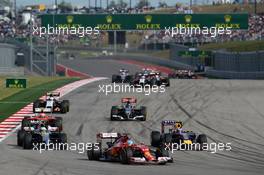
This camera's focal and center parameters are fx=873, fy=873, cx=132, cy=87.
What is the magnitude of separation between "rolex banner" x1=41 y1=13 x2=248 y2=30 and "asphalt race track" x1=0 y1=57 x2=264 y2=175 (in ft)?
94.3

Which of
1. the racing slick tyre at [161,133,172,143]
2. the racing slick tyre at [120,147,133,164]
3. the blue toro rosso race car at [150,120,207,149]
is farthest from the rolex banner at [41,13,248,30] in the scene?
the racing slick tyre at [120,147,133,164]

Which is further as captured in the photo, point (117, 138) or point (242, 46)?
point (242, 46)

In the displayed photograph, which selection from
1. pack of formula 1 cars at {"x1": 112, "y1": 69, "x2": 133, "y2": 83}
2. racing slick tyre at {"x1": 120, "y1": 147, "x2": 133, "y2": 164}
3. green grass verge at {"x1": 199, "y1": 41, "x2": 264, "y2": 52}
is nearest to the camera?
racing slick tyre at {"x1": 120, "y1": 147, "x2": 133, "y2": 164}

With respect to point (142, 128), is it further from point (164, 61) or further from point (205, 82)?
point (164, 61)

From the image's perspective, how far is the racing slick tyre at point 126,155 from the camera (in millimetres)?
24047

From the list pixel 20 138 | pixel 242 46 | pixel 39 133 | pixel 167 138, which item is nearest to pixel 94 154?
pixel 39 133

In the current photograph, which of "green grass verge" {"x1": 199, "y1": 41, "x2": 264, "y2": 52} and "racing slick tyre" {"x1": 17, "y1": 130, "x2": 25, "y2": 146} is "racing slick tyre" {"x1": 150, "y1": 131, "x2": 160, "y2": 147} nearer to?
Result: "racing slick tyre" {"x1": 17, "y1": 130, "x2": 25, "y2": 146}

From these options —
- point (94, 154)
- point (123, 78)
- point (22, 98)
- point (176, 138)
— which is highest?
point (94, 154)

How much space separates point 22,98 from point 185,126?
16514 millimetres

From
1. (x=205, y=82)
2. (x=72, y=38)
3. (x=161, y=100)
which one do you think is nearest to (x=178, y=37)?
(x=72, y=38)

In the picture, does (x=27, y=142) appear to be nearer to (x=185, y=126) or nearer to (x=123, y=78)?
(x=185, y=126)

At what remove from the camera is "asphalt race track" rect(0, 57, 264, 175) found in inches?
896

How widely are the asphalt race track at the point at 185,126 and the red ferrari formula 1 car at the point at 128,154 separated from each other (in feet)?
1.13

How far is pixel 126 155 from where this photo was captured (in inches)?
948
